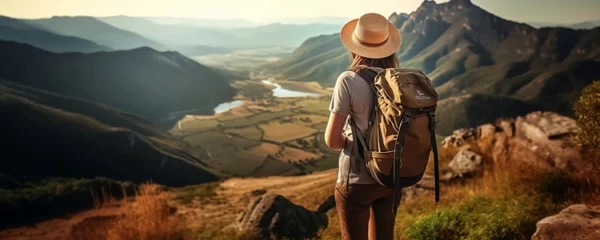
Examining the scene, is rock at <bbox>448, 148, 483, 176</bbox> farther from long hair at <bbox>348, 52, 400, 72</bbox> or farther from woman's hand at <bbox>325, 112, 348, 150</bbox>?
woman's hand at <bbox>325, 112, 348, 150</bbox>

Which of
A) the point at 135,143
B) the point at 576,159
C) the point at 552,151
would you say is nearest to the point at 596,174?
the point at 576,159

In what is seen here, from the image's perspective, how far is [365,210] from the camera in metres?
3.07

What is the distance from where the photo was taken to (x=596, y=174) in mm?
6531

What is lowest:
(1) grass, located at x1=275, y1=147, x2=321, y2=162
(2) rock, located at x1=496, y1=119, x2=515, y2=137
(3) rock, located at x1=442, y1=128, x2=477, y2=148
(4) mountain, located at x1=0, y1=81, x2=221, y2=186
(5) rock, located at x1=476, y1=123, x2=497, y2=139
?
(1) grass, located at x1=275, y1=147, x2=321, y2=162

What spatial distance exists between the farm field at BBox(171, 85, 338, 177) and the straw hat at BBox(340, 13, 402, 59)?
297ft

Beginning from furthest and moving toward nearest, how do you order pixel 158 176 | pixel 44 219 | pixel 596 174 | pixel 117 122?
1. pixel 117 122
2. pixel 158 176
3. pixel 44 219
4. pixel 596 174

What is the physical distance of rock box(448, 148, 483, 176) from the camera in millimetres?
9820

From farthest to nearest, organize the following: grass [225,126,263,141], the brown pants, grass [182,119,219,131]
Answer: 1. grass [182,119,219,131]
2. grass [225,126,263,141]
3. the brown pants

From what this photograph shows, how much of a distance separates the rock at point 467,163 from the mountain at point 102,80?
162 m

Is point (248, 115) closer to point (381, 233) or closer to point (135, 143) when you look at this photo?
point (135, 143)

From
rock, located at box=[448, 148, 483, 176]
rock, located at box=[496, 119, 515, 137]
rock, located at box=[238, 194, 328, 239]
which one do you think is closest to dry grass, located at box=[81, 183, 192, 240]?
rock, located at box=[238, 194, 328, 239]

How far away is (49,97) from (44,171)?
55.5 meters

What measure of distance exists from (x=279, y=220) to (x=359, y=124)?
535cm

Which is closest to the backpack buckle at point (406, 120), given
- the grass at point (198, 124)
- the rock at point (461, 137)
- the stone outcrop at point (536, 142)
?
the stone outcrop at point (536, 142)
